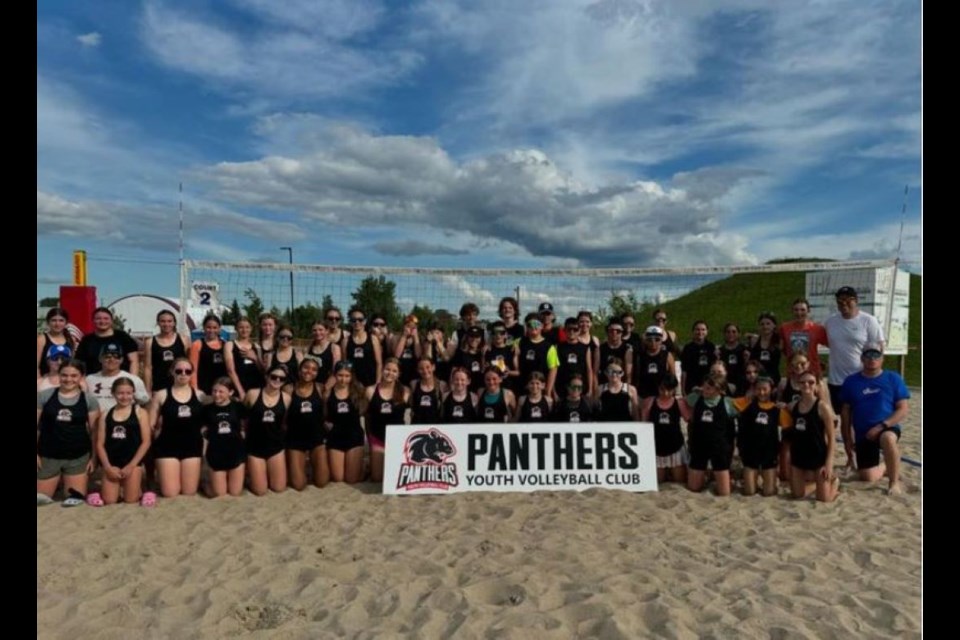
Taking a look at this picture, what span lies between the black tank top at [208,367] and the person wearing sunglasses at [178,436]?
1.50 feet

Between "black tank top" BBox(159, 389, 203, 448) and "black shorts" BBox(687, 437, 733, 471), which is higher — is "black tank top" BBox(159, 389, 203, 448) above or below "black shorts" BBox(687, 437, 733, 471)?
above

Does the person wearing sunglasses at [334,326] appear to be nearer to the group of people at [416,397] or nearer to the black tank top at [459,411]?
the group of people at [416,397]

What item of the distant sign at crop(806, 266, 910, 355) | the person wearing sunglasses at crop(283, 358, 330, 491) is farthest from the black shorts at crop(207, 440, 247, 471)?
the distant sign at crop(806, 266, 910, 355)

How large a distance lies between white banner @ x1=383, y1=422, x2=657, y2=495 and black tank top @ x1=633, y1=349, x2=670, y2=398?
0.64 meters

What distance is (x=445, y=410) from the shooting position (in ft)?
18.7

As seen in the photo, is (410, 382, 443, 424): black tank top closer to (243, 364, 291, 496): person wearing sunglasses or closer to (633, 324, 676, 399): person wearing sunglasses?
(243, 364, 291, 496): person wearing sunglasses

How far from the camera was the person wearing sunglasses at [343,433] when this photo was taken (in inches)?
221

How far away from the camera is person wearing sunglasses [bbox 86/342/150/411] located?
5.44 meters

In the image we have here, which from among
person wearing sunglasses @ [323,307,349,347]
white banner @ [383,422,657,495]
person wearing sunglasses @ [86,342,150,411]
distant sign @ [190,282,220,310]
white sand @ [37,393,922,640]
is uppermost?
distant sign @ [190,282,220,310]

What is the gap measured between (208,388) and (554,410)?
3174mm

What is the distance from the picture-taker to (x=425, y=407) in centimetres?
568

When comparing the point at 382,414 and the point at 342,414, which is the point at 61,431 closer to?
the point at 342,414

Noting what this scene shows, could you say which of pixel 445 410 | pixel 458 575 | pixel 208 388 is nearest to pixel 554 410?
pixel 445 410
